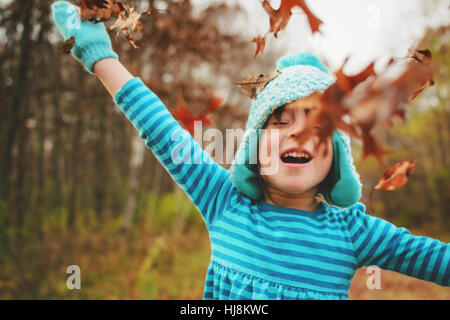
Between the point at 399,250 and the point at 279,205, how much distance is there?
1.41 feet

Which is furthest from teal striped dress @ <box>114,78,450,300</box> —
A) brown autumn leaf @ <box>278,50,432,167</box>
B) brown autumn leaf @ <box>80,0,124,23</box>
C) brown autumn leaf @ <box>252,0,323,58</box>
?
brown autumn leaf @ <box>278,50,432,167</box>

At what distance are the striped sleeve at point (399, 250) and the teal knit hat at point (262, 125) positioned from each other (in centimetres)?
12

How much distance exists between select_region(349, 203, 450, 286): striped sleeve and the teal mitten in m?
1.10

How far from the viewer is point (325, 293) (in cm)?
115

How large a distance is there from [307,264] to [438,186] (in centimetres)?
1223

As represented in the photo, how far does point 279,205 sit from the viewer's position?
4.22 feet

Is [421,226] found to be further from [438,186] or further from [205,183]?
[205,183]

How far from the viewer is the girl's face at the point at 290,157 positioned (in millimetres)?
1170

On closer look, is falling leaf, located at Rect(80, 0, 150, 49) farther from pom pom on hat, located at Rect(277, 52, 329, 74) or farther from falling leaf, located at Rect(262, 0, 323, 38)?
pom pom on hat, located at Rect(277, 52, 329, 74)

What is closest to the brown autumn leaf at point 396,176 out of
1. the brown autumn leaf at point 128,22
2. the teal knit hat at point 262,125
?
the teal knit hat at point 262,125

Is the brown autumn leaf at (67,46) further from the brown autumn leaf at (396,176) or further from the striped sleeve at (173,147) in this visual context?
the brown autumn leaf at (396,176)

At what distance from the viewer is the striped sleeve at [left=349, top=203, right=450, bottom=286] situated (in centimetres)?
108
